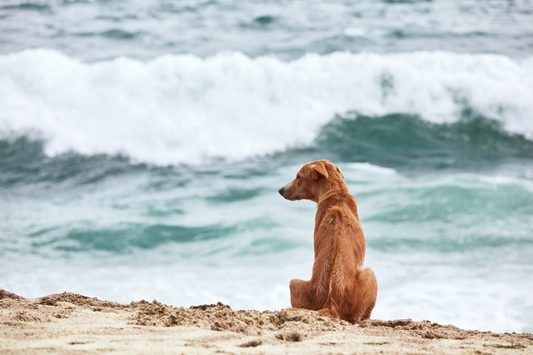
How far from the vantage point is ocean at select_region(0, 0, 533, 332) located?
7.03 m

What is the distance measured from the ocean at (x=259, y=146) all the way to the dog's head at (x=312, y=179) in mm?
2111

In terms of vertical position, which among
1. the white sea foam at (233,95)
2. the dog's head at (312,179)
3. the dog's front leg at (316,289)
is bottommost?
the dog's front leg at (316,289)

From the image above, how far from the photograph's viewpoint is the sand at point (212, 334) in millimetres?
2680

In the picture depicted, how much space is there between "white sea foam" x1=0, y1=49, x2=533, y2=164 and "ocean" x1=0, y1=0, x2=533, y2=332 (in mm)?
60

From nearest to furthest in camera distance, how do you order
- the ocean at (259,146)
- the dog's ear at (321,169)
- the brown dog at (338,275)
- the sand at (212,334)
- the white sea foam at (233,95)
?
the sand at (212,334), the brown dog at (338,275), the dog's ear at (321,169), the ocean at (259,146), the white sea foam at (233,95)

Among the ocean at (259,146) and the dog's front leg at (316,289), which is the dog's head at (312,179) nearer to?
the dog's front leg at (316,289)

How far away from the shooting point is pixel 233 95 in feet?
48.9

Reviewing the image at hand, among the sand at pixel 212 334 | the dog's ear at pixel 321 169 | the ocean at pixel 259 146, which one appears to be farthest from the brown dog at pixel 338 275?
the ocean at pixel 259 146

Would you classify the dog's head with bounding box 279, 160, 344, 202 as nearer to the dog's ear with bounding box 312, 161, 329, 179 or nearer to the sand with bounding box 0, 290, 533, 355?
the dog's ear with bounding box 312, 161, 329, 179

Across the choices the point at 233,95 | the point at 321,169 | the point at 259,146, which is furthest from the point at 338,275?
the point at 233,95

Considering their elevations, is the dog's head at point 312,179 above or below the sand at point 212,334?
above

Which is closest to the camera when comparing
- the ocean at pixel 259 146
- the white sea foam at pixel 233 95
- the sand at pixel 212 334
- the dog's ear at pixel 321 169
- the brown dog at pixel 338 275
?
the sand at pixel 212 334

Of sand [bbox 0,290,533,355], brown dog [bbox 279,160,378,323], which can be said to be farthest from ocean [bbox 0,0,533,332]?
sand [bbox 0,290,533,355]

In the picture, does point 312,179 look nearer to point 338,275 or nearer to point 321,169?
point 321,169
